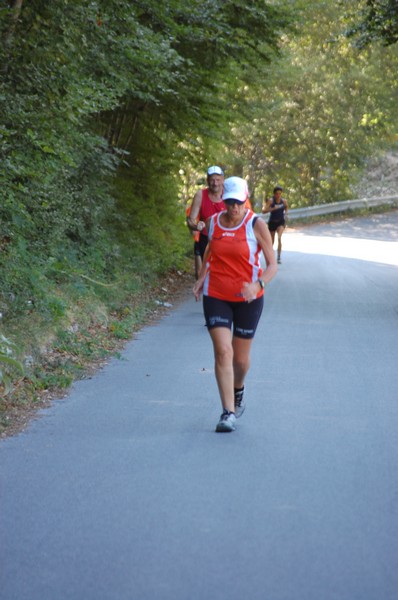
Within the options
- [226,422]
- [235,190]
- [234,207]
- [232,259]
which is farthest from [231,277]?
[226,422]

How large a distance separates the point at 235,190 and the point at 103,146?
8.16 m

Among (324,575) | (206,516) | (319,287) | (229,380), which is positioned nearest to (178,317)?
(319,287)

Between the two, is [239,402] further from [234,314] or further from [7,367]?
[7,367]

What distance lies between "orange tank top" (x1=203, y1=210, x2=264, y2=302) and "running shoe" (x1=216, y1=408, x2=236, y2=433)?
91 cm

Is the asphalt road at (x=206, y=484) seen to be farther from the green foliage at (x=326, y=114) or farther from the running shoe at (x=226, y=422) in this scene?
the green foliage at (x=326, y=114)

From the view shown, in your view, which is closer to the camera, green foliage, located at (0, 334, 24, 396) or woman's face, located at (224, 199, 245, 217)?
woman's face, located at (224, 199, 245, 217)

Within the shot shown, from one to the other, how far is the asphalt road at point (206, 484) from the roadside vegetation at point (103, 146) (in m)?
1.01

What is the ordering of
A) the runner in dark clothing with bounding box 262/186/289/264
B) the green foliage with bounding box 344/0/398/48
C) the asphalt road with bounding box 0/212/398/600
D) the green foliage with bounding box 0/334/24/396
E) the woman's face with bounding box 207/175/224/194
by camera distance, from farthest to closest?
1. the runner in dark clothing with bounding box 262/186/289/264
2. the green foliage with bounding box 344/0/398/48
3. the woman's face with bounding box 207/175/224/194
4. the green foliage with bounding box 0/334/24/396
5. the asphalt road with bounding box 0/212/398/600

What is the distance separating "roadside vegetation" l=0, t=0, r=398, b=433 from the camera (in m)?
11.0

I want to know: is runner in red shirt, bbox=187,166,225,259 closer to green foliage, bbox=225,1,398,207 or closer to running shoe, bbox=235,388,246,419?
running shoe, bbox=235,388,246,419

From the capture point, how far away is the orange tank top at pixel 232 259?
25.8 feet

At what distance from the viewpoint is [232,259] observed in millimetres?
7895

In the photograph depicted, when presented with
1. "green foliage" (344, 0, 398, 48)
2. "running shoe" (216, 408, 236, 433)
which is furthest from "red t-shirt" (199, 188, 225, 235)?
"green foliage" (344, 0, 398, 48)

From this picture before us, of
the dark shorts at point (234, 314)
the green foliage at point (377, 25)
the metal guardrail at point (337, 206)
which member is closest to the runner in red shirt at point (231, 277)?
the dark shorts at point (234, 314)
